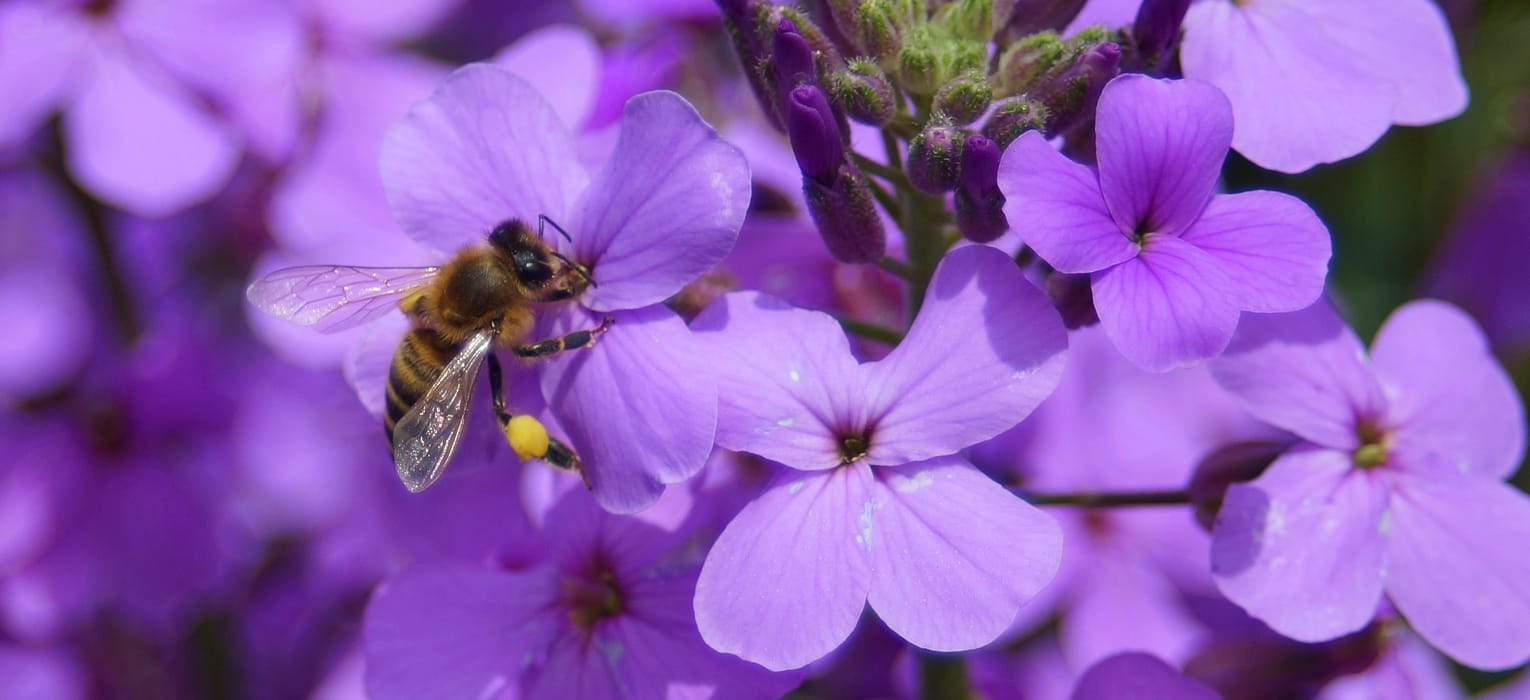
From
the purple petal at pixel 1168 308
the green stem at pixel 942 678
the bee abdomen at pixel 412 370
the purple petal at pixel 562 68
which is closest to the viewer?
the purple petal at pixel 1168 308

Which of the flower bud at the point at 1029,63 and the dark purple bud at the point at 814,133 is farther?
the flower bud at the point at 1029,63

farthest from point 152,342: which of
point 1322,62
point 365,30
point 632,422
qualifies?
point 1322,62

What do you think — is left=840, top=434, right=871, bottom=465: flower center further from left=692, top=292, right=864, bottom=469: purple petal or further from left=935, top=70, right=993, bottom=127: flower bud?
left=935, top=70, right=993, bottom=127: flower bud

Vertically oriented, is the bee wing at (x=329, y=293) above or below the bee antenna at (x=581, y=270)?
below

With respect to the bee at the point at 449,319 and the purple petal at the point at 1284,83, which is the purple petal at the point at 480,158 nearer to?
the bee at the point at 449,319

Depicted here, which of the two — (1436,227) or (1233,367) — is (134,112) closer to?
(1233,367)

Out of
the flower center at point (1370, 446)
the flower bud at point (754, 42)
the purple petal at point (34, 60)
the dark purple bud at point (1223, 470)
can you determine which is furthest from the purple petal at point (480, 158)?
the purple petal at point (34, 60)

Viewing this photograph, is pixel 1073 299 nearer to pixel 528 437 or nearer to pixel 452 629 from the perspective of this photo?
pixel 528 437

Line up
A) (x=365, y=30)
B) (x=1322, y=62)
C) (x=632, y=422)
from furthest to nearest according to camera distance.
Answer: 1. (x=365, y=30)
2. (x=1322, y=62)
3. (x=632, y=422)
